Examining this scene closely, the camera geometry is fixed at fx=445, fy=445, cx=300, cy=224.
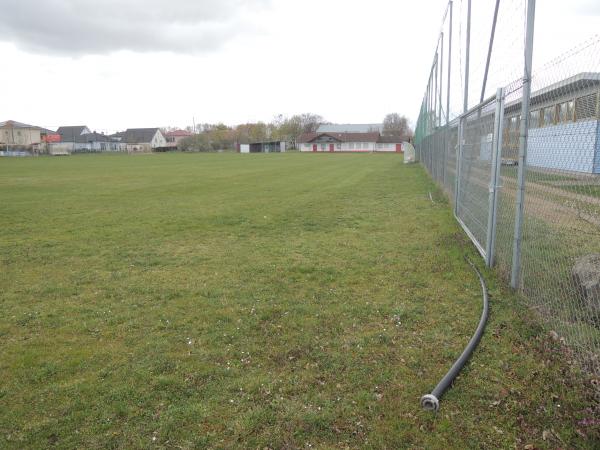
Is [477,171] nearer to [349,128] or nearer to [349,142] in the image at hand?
[349,142]

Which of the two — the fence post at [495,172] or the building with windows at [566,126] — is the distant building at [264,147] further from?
the building with windows at [566,126]

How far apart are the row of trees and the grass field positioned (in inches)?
3397

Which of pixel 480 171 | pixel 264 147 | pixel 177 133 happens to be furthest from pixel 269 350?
pixel 177 133

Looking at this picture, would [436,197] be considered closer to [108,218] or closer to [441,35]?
[441,35]

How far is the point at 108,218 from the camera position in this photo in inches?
418

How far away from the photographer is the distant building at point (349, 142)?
282ft

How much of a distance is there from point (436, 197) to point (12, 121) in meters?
96.8

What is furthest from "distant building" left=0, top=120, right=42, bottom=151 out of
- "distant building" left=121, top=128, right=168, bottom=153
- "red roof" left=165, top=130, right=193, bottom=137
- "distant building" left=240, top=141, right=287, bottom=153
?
"distant building" left=240, top=141, right=287, bottom=153

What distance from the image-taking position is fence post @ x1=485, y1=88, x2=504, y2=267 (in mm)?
5145

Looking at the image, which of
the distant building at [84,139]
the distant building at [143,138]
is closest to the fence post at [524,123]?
the distant building at [84,139]

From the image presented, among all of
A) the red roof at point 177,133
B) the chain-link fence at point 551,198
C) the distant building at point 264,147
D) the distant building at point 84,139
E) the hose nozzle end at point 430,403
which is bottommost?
the hose nozzle end at point 430,403

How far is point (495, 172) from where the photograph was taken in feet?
17.6

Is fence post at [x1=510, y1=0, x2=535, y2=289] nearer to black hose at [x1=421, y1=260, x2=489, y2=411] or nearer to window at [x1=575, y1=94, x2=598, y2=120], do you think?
black hose at [x1=421, y1=260, x2=489, y2=411]

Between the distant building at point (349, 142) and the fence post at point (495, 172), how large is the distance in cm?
8030
